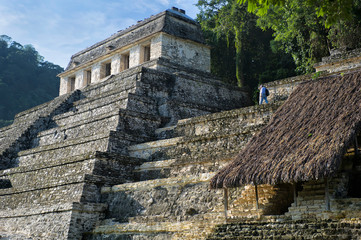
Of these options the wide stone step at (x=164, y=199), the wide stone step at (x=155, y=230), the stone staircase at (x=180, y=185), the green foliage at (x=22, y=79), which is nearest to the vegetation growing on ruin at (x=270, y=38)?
the stone staircase at (x=180, y=185)

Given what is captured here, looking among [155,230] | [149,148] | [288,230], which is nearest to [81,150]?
[149,148]

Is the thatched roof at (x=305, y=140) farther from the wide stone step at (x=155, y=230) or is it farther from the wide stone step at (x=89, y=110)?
the wide stone step at (x=89, y=110)

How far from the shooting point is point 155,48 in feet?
54.0

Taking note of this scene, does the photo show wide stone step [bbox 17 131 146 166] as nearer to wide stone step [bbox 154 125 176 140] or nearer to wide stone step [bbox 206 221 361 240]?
wide stone step [bbox 154 125 176 140]

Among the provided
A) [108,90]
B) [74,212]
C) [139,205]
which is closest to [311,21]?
[108,90]

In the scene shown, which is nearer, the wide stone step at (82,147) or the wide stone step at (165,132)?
the wide stone step at (82,147)

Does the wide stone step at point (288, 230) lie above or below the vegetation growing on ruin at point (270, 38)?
below

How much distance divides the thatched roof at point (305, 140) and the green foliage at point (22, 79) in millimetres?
27073

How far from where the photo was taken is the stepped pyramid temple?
6801mm

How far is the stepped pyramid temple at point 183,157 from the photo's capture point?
680 cm

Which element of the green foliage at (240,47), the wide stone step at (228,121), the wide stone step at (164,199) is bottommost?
the wide stone step at (164,199)

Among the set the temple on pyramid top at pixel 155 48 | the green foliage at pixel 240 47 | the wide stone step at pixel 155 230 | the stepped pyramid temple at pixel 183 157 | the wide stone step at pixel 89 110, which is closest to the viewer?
the stepped pyramid temple at pixel 183 157

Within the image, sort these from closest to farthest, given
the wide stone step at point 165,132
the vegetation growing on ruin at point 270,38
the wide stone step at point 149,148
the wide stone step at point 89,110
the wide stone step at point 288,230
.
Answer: the wide stone step at point 288,230 → the wide stone step at point 149,148 → the wide stone step at point 165,132 → the wide stone step at point 89,110 → the vegetation growing on ruin at point 270,38

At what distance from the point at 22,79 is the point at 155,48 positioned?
Answer: 2349 centimetres
